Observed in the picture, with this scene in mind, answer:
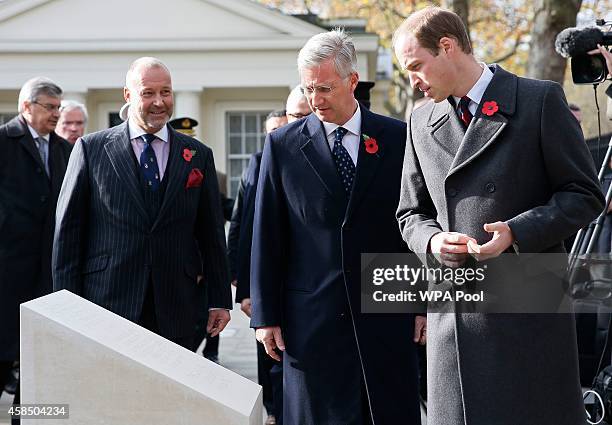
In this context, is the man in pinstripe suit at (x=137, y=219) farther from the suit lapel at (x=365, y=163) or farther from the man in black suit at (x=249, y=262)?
the suit lapel at (x=365, y=163)

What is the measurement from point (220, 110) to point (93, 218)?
59.0 feet

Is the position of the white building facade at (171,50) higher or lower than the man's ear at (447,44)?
higher

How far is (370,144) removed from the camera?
184 inches

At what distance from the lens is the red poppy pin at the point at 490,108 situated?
3.49m

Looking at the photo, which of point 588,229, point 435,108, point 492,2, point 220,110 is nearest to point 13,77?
point 220,110

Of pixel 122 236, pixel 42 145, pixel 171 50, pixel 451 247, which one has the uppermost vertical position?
pixel 171 50

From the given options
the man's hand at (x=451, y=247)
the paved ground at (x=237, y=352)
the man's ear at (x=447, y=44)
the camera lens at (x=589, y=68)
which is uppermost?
the camera lens at (x=589, y=68)

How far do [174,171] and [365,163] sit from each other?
1144 mm

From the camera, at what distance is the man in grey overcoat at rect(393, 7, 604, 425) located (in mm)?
3375

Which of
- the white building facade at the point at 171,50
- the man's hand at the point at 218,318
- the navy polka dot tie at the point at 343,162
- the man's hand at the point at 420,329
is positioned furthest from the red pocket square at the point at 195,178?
the white building facade at the point at 171,50

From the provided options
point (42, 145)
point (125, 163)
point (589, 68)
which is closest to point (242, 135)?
point (42, 145)

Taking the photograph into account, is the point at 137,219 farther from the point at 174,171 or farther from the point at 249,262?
the point at 249,262

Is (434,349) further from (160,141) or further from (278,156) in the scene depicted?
(160,141)

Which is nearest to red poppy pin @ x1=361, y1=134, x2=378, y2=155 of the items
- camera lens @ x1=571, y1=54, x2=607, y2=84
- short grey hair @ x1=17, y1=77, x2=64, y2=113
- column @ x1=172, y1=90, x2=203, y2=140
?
camera lens @ x1=571, y1=54, x2=607, y2=84
